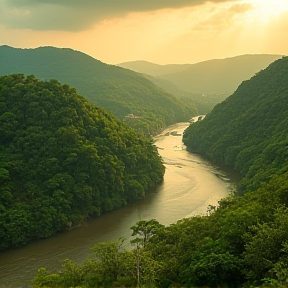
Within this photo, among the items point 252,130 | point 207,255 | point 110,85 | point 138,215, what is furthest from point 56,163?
point 110,85

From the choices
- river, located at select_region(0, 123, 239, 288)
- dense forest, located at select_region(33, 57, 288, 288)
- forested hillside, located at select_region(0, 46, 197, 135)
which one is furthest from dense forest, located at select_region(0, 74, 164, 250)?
forested hillside, located at select_region(0, 46, 197, 135)

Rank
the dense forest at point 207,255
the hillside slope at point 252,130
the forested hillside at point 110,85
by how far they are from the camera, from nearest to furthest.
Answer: the dense forest at point 207,255 < the hillside slope at point 252,130 < the forested hillside at point 110,85

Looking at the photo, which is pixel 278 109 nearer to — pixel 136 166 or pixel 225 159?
pixel 225 159

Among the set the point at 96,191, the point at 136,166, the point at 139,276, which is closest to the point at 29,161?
the point at 96,191

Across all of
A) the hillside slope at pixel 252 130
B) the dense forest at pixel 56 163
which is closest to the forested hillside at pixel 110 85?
the hillside slope at pixel 252 130

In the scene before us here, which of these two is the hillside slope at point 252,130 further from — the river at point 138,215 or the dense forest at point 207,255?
the dense forest at point 207,255

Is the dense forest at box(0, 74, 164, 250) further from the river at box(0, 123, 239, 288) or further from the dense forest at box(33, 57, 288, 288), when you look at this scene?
the dense forest at box(33, 57, 288, 288)
